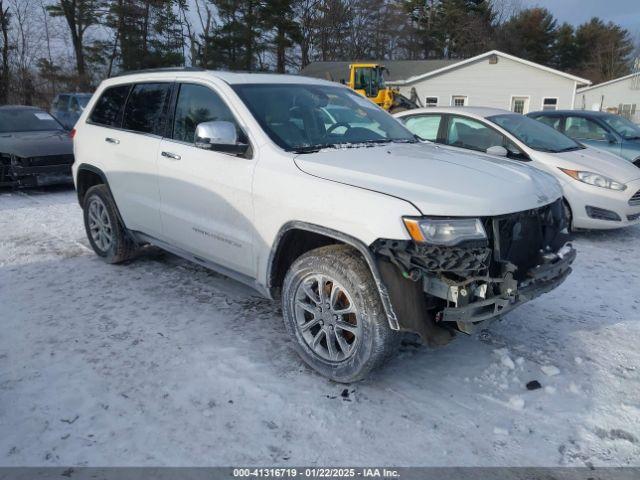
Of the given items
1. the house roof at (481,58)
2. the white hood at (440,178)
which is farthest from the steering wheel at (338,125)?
the house roof at (481,58)

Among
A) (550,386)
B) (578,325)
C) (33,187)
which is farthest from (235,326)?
(33,187)

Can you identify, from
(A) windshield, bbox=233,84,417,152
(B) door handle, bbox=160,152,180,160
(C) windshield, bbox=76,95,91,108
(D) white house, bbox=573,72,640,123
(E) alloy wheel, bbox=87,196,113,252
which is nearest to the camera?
(A) windshield, bbox=233,84,417,152

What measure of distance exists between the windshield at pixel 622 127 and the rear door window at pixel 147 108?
849 centimetres

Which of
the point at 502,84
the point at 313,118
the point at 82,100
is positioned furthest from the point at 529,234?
the point at 502,84

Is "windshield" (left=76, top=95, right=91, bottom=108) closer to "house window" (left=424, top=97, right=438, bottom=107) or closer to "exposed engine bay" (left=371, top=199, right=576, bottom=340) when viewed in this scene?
"exposed engine bay" (left=371, top=199, right=576, bottom=340)

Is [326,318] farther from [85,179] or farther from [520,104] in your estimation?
[520,104]

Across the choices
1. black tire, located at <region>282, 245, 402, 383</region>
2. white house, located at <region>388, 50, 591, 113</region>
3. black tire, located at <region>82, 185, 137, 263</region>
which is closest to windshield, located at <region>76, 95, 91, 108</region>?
black tire, located at <region>82, 185, 137, 263</region>

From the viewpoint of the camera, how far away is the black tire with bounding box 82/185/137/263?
5252mm

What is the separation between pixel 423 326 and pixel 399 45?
53.6 m

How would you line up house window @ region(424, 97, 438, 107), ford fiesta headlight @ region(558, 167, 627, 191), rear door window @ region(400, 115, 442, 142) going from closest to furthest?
1. ford fiesta headlight @ region(558, 167, 627, 191)
2. rear door window @ region(400, 115, 442, 142)
3. house window @ region(424, 97, 438, 107)

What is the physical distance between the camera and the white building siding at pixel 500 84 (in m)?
29.9

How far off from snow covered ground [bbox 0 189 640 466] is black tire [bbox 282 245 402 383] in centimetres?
15

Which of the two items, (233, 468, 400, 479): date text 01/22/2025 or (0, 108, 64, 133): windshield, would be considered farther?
(0, 108, 64, 133): windshield

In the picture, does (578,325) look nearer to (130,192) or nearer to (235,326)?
(235,326)
